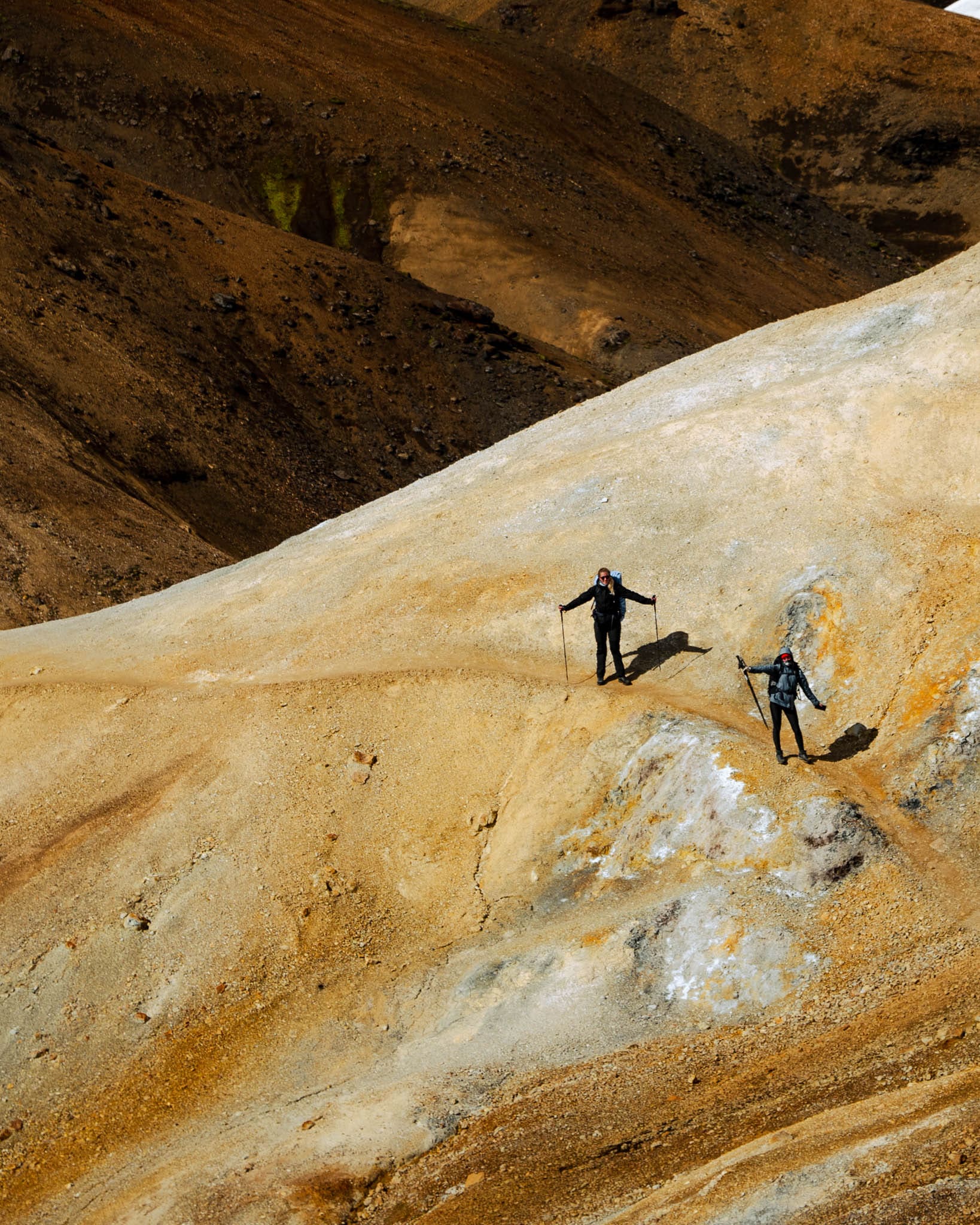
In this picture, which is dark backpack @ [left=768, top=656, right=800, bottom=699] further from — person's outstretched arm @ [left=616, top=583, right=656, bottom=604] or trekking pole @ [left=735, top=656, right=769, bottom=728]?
person's outstretched arm @ [left=616, top=583, right=656, bottom=604]

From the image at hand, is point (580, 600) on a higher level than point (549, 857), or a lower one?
higher

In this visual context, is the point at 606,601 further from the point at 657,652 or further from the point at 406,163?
the point at 406,163

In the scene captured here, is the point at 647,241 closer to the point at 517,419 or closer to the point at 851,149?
the point at 517,419

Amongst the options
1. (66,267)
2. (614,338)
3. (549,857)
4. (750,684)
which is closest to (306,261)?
(66,267)

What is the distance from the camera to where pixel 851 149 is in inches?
3573

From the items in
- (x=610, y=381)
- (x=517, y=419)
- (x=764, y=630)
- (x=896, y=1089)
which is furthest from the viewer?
(x=610, y=381)

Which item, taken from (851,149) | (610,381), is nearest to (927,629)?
(610,381)

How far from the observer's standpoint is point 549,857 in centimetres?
1728

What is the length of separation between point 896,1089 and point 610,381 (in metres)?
47.7

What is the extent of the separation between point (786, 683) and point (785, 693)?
0.14 metres

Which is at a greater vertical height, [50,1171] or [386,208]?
[386,208]

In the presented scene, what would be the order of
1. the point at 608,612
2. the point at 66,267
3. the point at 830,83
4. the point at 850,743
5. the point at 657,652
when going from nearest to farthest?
the point at 850,743 → the point at 608,612 → the point at 657,652 → the point at 66,267 → the point at 830,83

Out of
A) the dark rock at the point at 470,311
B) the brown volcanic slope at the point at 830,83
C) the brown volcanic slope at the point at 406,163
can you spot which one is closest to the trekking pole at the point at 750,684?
the dark rock at the point at 470,311

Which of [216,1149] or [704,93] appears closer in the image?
[216,1149]
